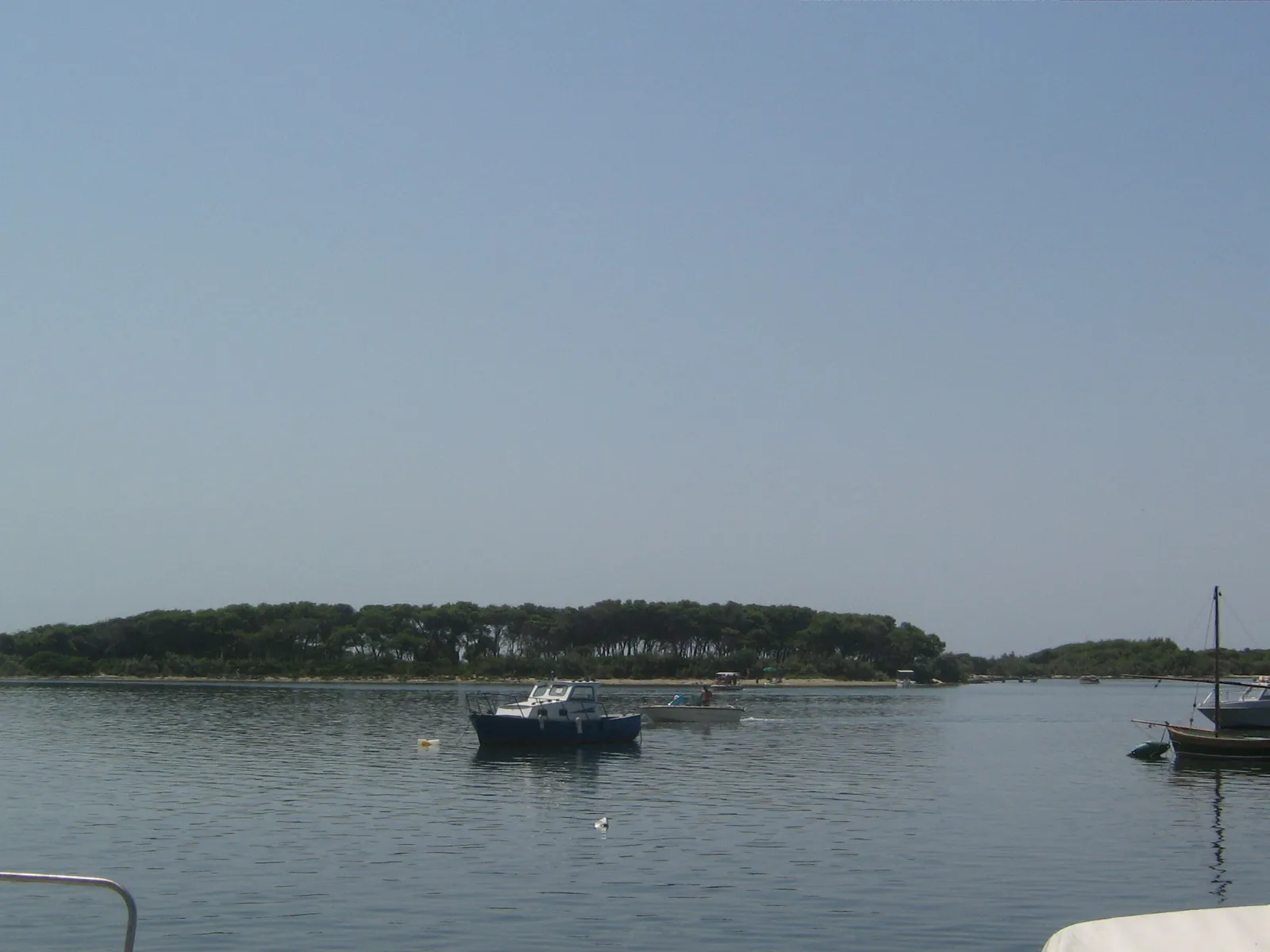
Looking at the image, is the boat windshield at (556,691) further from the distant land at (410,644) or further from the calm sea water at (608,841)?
the distant land at (410,644)

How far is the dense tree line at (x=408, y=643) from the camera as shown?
18112 cm

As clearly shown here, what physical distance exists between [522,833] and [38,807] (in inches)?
732

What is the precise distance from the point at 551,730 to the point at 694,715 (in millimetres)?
24604

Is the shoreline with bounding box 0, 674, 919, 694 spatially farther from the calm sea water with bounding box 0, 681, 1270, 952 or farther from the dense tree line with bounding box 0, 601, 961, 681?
the calm sea water with bounding box 0, 681, 1270, 952

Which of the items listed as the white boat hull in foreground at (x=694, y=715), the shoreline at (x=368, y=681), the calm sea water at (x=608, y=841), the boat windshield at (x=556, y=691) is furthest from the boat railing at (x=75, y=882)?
the shoreline at (x=368, y=681)

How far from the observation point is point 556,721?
230 feet

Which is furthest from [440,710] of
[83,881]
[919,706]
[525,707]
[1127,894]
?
[83,881]

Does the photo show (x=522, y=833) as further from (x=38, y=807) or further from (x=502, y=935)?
(x=38, y=807)

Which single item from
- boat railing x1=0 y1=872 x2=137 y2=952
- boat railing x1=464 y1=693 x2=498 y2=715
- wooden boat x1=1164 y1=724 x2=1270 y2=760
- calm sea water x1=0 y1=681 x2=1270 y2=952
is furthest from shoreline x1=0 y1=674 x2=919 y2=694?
boat railing x1=0 y1=872 x2=137 y2=952

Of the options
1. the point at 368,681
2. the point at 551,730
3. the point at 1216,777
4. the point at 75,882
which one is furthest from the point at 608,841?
the point at 368,681

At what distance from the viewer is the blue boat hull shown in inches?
2697

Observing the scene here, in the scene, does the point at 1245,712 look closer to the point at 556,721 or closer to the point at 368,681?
the point at 556,721

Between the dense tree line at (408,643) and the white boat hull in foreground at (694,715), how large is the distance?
84.2m

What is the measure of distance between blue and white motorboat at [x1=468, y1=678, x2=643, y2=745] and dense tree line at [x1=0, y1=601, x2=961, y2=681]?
104m
